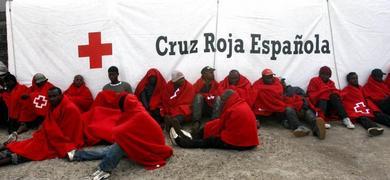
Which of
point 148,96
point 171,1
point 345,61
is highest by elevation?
point 171,1

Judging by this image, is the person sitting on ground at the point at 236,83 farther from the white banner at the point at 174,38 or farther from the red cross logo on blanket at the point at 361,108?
the red cross logo on blanket at the point at 361,108

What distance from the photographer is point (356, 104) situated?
249 inches

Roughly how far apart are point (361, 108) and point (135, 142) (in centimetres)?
351

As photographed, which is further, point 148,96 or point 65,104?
point 148,96

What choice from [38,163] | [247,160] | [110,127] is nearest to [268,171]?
[247,160]

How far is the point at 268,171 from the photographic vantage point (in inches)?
181

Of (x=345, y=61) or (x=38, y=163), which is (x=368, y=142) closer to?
(x=345, y=61)

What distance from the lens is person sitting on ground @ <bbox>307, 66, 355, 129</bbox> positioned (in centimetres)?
612

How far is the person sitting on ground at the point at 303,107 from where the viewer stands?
18.2ft

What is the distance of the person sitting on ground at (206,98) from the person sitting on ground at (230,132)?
430 mm

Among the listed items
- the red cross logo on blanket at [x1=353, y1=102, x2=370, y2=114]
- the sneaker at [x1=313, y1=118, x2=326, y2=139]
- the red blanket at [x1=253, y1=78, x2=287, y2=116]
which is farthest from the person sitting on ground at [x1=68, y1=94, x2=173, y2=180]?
the red cross logo on blanket at [x1=353, y1=102, x2=370, y2=114]

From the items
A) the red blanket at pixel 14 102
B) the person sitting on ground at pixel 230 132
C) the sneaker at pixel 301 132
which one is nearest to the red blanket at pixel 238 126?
the person sitting on ground at pixel 230 132

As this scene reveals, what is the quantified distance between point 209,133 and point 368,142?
206cm

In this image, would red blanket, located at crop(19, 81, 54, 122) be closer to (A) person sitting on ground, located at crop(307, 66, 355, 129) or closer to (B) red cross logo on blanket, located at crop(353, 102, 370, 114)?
(A) person sitting on ground, located at crop(307, 66, 355, 129)
